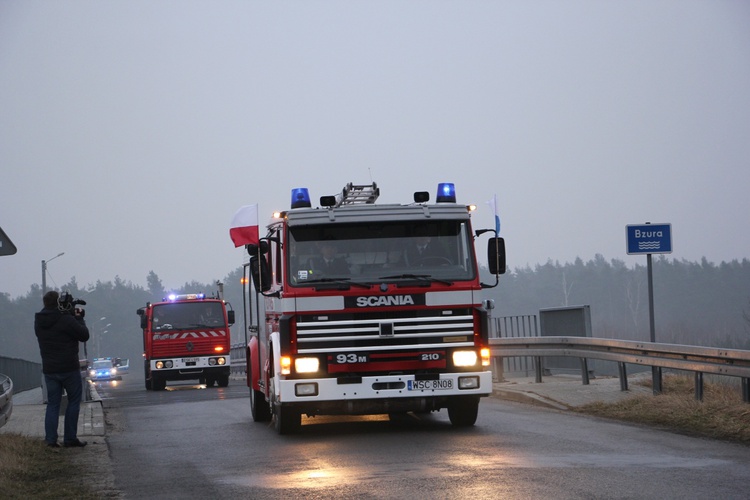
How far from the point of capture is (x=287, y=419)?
A: 44.0ft

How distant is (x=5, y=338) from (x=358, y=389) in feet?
617

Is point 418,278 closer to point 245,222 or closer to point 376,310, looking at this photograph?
point 376,310

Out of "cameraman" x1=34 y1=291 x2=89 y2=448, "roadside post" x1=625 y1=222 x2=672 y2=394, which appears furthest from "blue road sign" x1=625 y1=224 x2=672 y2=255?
"cameraman" x1=34 y1=291 x2=89 y2=448

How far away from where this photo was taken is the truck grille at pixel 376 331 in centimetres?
1269

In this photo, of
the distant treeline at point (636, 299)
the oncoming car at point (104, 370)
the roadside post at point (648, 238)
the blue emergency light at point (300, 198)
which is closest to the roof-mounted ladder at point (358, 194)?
the blue emergency light at point (300, 198)

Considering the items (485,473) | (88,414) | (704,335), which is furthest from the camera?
(704,335)

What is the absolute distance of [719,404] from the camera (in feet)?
44.0

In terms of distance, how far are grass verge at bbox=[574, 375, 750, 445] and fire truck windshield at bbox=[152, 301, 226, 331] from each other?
15.5 metres

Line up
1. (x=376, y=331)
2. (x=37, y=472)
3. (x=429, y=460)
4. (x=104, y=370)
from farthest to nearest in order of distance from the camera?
(x=104, y=370), (x=376, y=331), (x=37, y=472), (x=429, y=460)

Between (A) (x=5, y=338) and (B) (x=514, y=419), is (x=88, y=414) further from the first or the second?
(A) (x=5, y=338)

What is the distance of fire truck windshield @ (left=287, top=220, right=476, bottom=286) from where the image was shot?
12.9 meters

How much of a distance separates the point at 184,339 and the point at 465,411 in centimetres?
1709

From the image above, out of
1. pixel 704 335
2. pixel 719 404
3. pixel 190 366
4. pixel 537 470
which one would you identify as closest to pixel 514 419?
pixel 719 404

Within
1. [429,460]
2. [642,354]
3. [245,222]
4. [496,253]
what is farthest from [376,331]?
[245,222]
